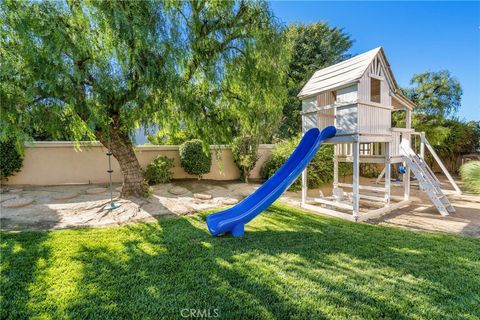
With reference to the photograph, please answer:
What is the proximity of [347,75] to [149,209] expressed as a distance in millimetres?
5841

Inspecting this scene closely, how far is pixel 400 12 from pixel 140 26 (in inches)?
306

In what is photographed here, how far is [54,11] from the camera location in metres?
4.35

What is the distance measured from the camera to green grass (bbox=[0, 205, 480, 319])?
87.0 inches

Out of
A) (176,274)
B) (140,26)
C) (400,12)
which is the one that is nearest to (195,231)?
(176,274)

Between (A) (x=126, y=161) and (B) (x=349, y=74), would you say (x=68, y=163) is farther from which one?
(B) (x=349, y=74)

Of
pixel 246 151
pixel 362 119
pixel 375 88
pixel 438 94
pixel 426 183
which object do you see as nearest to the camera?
pixel 362 119

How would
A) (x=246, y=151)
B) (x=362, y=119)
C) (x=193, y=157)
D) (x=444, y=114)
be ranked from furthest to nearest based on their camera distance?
(x=444, y=114) → (x=246, y=151) → (x=193, y=157) → (x=362, y=119)

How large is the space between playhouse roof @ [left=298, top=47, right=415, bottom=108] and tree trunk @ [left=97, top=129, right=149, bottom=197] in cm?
492

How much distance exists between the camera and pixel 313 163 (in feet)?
30.7

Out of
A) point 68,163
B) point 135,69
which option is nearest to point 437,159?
point 135,69

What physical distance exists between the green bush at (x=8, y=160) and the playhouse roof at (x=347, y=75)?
394 inches

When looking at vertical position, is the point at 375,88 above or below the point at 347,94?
above

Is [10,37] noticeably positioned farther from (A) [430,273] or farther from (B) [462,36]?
(B) [462,36]

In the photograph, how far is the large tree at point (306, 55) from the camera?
1653 cm
